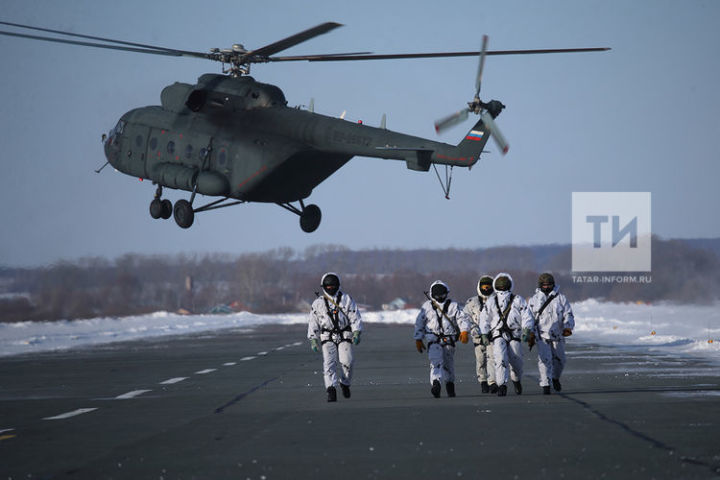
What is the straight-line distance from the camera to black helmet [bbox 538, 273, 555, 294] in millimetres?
17844

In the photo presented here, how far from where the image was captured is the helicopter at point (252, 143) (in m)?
27.3

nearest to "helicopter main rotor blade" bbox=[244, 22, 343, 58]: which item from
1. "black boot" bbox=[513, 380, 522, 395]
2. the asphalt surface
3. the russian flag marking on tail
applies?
the russian flag marking on tail

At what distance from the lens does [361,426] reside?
494 inches

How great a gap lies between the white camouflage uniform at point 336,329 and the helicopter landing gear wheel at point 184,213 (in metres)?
14.8

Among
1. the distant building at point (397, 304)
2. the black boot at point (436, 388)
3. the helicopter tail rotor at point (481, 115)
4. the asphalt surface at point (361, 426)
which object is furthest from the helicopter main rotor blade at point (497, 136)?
the distant building at point (397, 304)

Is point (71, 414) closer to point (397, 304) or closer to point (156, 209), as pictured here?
point (156, 209)

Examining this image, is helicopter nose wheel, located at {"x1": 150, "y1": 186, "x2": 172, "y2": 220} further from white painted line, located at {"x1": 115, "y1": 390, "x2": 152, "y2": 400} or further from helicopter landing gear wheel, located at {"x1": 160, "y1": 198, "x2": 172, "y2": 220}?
white painted line, located at {"x1": 115, "y1": 390, "x2": 152, "y2": 400}

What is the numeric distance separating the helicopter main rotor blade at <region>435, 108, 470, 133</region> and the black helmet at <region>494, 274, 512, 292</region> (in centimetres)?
1050

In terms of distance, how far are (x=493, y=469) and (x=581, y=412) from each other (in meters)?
4.97

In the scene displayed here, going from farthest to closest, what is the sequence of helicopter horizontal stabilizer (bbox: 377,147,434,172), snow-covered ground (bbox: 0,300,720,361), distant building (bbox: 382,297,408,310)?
distant building (bbox: 382,297,408,310) < snow-covered ground (bbox: 0,300,720,361) < helicopter horizontal stabilizer (bbox: 377,147,434,172)

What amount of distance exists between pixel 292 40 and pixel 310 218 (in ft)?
24.4

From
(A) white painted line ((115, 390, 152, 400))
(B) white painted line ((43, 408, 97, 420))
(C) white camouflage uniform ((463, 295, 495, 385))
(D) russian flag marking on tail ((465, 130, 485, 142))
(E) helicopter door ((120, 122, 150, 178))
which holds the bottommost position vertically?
(B) white painted line ((43, 408, 97, 420))

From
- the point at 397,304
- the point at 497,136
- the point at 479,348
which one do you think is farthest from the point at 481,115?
the point at 397,304

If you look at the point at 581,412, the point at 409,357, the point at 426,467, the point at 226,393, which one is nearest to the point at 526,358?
the point at 409,357
